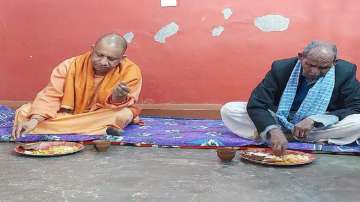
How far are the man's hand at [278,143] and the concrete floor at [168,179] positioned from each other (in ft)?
0.61

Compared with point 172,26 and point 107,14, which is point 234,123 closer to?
point 172,26

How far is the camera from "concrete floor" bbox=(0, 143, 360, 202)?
106 inches

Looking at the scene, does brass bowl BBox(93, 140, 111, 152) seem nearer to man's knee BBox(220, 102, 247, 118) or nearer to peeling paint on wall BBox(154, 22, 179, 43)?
man's knee BBox(220, 102, 247, 118)

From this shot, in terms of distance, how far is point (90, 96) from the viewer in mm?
4633

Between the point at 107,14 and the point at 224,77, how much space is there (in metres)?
1.41

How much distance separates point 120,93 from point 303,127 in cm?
154

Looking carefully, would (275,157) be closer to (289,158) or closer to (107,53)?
(289,158)

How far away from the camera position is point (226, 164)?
3.42m

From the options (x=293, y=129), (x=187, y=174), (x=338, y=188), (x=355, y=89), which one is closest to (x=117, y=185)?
(x=187, y=174)

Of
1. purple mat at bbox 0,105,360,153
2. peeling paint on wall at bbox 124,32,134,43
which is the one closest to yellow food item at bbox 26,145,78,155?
purple mat at bbox 0,105,360,153

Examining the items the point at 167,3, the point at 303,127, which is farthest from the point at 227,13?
the point at 303,127

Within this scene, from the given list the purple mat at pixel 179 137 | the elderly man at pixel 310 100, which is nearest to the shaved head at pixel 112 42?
the purple mat at pixel 179 137

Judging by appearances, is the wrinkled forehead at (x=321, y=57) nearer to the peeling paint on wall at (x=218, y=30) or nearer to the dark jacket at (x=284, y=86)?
the dark jacket at (x=284, y=86)

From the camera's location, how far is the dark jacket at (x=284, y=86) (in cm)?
394
